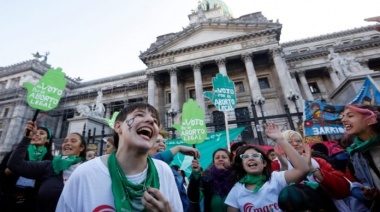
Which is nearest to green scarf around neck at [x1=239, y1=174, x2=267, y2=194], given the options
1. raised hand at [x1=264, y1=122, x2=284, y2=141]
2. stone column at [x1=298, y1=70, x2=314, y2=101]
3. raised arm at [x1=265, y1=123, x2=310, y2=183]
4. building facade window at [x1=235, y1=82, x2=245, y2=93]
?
raised arm at [x1=265, y1=123, x2=310, y2=183]

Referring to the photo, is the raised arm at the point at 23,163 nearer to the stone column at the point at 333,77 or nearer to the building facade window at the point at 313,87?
the stone column at the point at 333,77

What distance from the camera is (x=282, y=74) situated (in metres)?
18.2

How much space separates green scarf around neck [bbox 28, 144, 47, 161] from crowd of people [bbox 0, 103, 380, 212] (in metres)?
0.01

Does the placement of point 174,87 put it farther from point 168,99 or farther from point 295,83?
point 295,83

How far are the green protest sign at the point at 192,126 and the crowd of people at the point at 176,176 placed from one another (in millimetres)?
1313

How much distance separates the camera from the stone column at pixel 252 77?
18203 mm

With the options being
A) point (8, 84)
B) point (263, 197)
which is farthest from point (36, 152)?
point (8, 84)

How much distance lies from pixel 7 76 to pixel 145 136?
4255cm

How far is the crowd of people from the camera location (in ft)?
4.36

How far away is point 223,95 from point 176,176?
166 inches

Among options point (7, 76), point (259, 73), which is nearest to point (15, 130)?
point (7, 76)

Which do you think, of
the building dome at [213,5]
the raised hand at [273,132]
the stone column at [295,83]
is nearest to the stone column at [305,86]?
the stone column at [295,83]

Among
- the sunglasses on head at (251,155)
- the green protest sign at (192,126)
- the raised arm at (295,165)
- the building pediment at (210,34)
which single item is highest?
the building pediment at (210,34)

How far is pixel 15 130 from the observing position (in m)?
23.3
